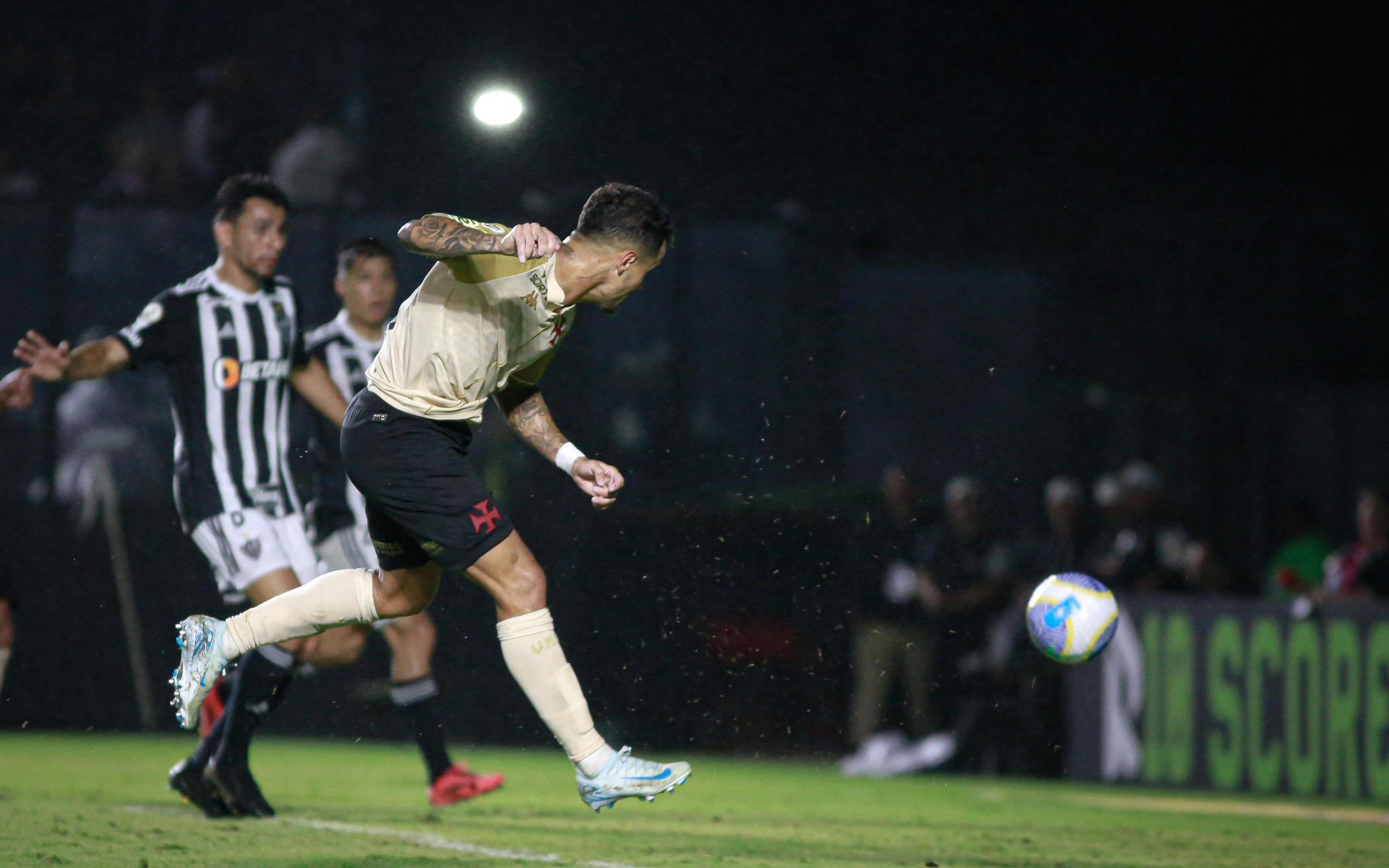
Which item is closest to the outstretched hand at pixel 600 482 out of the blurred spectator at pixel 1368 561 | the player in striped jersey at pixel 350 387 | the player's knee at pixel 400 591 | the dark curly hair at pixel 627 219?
the player's knee at pixel 400 591

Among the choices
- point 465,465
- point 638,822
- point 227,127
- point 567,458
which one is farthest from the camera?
point 227,127

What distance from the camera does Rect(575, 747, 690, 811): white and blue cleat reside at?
15.6ft

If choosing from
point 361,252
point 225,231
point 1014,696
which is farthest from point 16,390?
point 1014,696

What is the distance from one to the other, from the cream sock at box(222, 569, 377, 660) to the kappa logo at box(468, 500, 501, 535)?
0.53 metres

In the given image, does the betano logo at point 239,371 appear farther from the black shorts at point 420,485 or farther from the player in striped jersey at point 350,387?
the black shorts at point 420,485

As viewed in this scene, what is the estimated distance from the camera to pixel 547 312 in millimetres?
5105

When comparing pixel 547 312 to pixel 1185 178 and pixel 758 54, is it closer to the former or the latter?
pixel 758 54

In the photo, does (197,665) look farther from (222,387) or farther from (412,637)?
(412,637)

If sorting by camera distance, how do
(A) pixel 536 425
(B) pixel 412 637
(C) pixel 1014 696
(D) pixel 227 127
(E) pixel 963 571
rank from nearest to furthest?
1. (A) pixel 536 425
2. (B) pixel 412 637
3. (C) pixel 1014 696
4. (E) pixel 963 571
5. (D) pixel 227 127

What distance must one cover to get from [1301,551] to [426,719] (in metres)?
6.13

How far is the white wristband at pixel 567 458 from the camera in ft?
17.7

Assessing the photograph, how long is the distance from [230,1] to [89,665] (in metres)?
4.97

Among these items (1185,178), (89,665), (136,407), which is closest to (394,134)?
(136,407)

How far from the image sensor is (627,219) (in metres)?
5.03
